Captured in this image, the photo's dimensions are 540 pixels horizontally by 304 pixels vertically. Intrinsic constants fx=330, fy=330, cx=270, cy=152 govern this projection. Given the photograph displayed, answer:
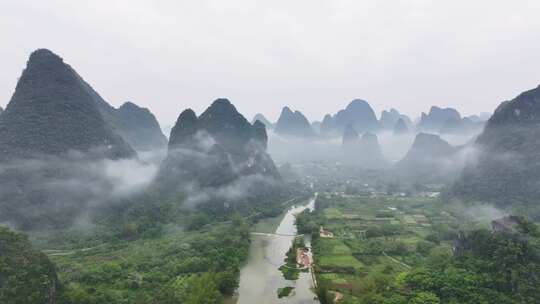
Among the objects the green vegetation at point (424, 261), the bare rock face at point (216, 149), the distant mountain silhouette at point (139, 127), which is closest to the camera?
the green vegetation at point (424, 261)

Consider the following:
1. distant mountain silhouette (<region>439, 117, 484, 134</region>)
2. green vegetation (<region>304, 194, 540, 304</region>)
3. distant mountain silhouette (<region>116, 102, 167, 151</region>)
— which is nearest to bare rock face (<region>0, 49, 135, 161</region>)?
distant mountain silhouette (<region>116, 102, 167, 151</region>)

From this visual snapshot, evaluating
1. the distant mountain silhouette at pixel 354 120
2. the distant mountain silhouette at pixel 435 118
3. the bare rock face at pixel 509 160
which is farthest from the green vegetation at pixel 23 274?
the distant mountain silhouette at pixel 354 120

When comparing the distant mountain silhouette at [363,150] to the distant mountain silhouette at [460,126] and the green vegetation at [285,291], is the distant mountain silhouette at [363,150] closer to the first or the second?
the distant mountain silhouette at [460,126]

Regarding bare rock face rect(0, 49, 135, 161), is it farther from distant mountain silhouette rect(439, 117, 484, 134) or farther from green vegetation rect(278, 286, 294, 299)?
distant mountain silhouette rect(439, 117, 484, 134)

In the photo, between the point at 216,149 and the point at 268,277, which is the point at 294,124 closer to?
the point at 216,149

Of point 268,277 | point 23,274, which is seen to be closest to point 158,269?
point 268,277
